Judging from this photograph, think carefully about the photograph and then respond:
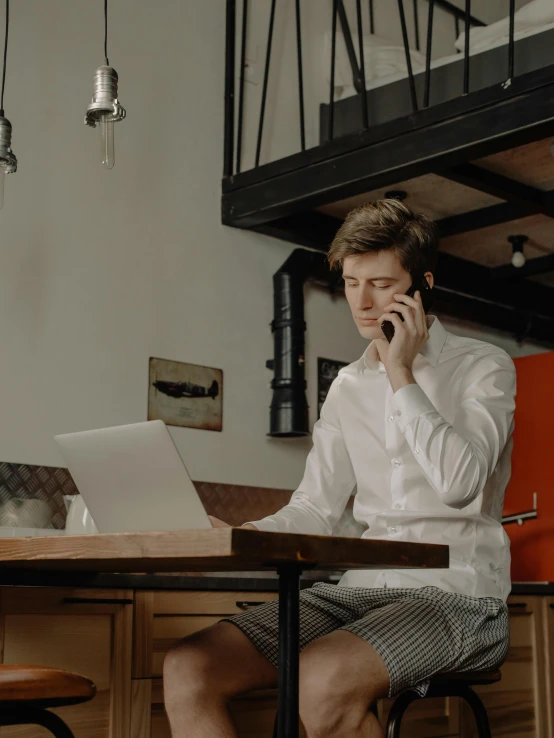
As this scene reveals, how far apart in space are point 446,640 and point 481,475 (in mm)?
323

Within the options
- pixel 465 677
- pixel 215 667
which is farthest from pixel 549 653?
pixel 215 667

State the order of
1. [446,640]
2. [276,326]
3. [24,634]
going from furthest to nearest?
1. [276,326]
2. [24,634]
3. [446,640]

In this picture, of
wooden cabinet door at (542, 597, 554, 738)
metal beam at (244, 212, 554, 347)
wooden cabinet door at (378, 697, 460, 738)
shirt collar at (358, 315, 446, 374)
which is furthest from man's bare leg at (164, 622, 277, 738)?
metal beam at (244, 212, 554, 347)

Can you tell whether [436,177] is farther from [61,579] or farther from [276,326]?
[61,579]

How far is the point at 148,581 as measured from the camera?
2500mm

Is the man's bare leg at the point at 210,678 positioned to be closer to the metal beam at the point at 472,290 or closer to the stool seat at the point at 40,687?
the stool seat at the point at 40,687

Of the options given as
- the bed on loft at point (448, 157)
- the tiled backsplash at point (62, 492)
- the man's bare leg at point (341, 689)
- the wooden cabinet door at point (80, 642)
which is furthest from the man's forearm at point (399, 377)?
the tiled backsplash at point (62, 492)

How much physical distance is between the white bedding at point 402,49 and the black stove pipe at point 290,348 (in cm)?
82

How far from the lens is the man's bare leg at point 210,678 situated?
1.79 meters

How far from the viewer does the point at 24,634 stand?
7.58 ft

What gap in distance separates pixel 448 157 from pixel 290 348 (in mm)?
1045

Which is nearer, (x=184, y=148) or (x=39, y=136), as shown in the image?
(x=39, y=136)

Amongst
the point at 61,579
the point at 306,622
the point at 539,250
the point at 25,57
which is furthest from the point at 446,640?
the point at 539,250

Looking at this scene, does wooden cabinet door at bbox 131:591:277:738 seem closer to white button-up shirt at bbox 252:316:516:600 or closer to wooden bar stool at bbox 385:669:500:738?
white button-up shirt at bbox 252:316:516:600
